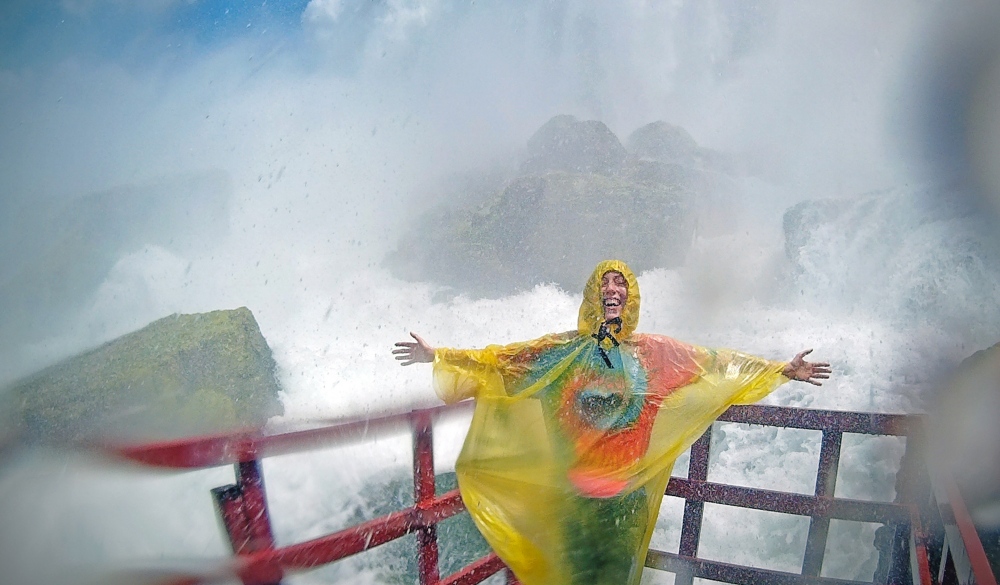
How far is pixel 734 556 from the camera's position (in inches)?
332

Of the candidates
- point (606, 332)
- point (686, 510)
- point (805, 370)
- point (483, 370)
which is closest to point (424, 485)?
point (483, 370)

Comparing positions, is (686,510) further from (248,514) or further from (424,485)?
(248,514)

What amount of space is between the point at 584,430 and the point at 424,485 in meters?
0.69

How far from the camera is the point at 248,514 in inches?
55.7

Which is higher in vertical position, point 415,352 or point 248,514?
point 415,352

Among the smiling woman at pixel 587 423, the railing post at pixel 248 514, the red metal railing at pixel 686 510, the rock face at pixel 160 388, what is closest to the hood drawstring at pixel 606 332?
the smiling woman at pixel 587 423

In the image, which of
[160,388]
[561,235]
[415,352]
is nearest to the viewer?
[415,352]

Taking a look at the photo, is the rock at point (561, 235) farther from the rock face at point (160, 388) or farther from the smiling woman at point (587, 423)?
the smiling woman at point (587, 423)

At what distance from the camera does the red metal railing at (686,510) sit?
1394mm

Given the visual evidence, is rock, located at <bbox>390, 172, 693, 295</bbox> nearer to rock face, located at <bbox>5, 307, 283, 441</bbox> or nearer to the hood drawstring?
rock face, located at <bbox>5, 307, 283, 441</bbox>

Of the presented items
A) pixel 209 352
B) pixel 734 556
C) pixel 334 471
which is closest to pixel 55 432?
pixel 209 352

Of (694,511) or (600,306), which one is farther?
(694,511)

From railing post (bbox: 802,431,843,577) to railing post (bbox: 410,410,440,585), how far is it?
5.41 feet

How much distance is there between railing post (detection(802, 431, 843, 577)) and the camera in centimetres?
240
